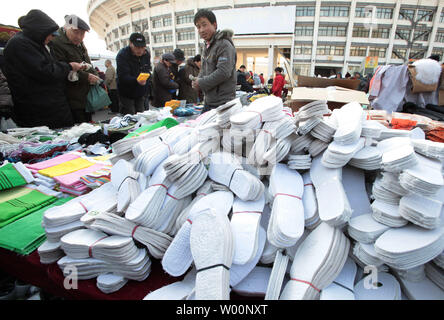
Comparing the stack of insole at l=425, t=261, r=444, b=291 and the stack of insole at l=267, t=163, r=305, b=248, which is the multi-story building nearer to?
the stack of insole at l=267, t=163, r=305, b=248

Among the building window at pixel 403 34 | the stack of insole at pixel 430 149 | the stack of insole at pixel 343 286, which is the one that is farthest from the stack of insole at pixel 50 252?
the building window at pixel 403 34

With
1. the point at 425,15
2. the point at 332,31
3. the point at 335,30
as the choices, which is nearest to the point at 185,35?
the point at 332,31

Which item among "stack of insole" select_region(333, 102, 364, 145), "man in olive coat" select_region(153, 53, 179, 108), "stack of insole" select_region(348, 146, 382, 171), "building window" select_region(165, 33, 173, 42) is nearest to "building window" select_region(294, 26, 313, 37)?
"building window" select_region(165, 33, 173, 42)

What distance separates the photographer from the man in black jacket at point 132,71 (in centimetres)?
323

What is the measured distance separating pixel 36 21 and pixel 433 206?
3460 mm

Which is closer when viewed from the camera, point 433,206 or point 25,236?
point 433,206

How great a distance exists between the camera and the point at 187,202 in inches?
45.8

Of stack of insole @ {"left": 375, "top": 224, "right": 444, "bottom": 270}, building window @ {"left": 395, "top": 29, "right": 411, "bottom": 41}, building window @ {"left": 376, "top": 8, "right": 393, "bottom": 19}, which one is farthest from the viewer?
building window @ {"left": 376, "top": 8, "right": 393, "bottom": 19}

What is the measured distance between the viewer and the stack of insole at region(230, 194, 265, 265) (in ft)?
2.70

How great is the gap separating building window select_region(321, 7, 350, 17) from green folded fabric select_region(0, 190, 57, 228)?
37.3m

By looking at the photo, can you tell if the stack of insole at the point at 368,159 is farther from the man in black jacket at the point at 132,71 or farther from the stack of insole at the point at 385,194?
the man in black jacket at the point at 132,71
